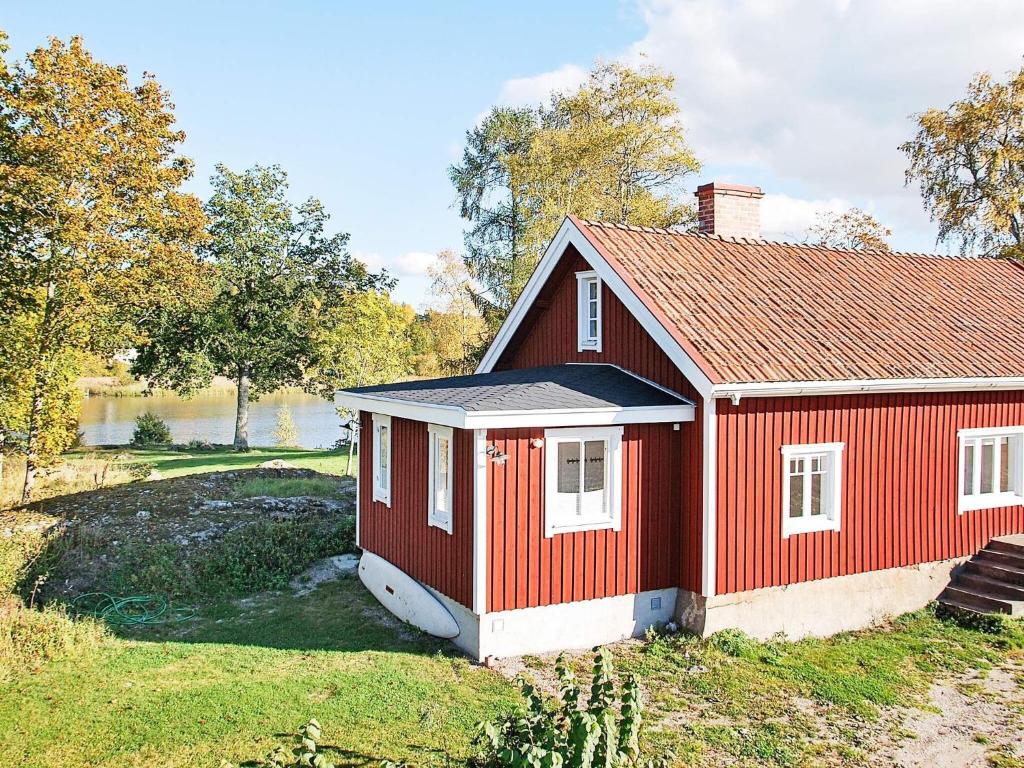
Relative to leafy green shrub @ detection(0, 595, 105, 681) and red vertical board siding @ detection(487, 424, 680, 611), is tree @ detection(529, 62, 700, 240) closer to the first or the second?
red vertical board siding @ detection(487, 424, 680, 611)

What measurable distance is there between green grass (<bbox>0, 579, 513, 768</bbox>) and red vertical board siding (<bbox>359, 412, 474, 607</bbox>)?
38.9 inches

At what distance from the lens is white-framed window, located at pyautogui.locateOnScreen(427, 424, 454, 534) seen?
11266 mm

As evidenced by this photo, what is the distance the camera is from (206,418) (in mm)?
55031

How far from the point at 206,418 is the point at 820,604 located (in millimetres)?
50376

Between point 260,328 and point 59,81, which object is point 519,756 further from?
point 260,328

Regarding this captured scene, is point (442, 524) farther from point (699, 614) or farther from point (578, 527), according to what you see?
point (699, 614)

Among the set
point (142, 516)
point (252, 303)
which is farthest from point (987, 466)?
point (252, 303)

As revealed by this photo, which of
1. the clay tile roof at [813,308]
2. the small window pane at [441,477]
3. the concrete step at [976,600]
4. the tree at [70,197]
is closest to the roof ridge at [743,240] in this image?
the clay tile roof at [813,308]

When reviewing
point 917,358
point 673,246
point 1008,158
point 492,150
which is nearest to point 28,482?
point 673,246

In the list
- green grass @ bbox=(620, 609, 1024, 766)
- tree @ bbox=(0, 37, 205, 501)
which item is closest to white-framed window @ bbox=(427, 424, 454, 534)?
green grass @ bbox=(620, 609, 1024, 766)

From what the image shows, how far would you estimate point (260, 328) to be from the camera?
35.5m

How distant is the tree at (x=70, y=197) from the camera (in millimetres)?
19953

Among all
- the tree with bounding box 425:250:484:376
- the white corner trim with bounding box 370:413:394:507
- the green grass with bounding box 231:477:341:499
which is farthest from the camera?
the tree with bounding box 425:250:484:376

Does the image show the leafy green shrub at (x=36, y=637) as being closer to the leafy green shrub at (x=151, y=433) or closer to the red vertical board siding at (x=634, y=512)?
the red vertical board siding at (x=634, y=512)
